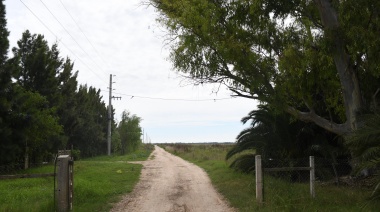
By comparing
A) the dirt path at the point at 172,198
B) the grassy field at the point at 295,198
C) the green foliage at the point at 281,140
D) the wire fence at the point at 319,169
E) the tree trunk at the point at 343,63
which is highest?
Answer: the tree trunk at the point at 343,63

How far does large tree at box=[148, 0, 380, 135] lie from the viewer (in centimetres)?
1130

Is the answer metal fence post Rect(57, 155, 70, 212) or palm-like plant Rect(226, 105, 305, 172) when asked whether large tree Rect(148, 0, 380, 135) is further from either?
metal fence post Rect(57, 155, 70, 212)

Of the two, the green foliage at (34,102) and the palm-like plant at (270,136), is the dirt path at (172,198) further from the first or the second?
the green foliage at (34,102)

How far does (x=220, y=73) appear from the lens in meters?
12.6

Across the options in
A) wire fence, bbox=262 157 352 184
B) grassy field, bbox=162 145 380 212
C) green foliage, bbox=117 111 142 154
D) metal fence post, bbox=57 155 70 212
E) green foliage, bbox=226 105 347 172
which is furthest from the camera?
green foliage, bbox=117 111 142 154

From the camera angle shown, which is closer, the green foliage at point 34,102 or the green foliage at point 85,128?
the green foliage at point 34,102

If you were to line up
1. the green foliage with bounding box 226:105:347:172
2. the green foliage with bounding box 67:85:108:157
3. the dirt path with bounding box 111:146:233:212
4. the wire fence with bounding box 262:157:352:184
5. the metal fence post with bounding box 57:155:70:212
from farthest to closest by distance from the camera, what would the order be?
the green foliage with bounding box 67:85:108:157, the green foliage with bounding box 226:105:347:172, the wire fence with bounding box 262:157:352:184, the dirt path with bounding box 111:146:233:212, the metal fence post with bounding box 57:155:70:212

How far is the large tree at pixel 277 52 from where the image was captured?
11.3m

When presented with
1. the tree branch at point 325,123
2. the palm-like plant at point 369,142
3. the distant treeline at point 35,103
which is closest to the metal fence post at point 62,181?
the palm-like plant at point 369,142

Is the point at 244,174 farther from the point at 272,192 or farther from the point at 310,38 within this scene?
the point at 310,38

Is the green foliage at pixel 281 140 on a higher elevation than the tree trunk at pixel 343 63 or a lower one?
lower

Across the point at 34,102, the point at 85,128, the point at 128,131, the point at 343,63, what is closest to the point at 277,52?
the point at 343,63

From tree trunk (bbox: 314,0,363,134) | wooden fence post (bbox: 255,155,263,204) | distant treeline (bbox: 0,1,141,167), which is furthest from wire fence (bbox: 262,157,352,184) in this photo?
distant treeline (bbox: 0,1,141,167)

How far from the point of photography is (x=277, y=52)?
12992 mm
